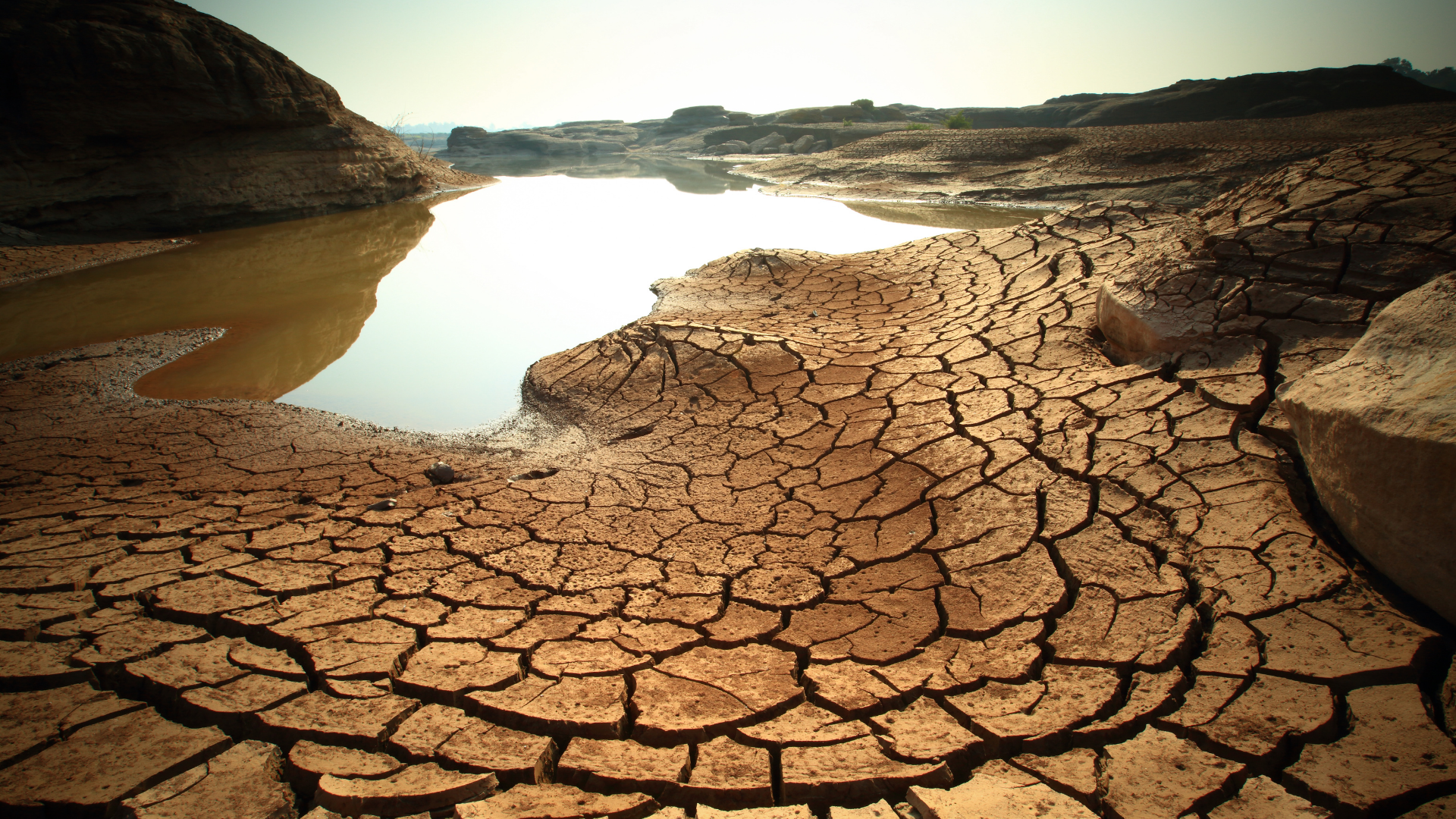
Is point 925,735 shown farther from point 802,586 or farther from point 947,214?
point 947,214

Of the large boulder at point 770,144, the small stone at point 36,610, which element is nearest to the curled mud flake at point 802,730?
the small stone at point 36,610

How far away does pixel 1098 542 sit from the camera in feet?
7.04

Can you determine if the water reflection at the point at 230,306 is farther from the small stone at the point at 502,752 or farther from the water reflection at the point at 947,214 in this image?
the water reflection at the point at 947,214

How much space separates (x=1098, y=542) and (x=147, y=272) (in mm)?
10309

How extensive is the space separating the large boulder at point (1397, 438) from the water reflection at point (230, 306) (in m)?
5.32

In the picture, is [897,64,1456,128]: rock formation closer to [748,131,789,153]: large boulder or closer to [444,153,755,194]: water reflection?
[748,131,789,153]: large boulder

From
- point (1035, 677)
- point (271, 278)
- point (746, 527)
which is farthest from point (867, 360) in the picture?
point (271, 278)

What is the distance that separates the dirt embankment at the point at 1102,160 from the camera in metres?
9.98

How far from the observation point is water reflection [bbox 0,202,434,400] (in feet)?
15.8

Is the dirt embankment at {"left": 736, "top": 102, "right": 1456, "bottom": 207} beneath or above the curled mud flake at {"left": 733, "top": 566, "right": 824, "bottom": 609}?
above

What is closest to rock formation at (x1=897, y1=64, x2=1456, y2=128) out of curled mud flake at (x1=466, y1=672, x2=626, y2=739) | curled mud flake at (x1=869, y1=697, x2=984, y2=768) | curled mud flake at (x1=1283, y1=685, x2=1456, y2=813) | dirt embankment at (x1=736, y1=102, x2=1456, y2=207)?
dirt embankment at (x1=736, y1=102, x2=1456, y2=207)

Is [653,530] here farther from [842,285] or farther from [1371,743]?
[842,285]

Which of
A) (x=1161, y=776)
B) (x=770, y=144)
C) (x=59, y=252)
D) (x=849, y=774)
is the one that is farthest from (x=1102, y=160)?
(x=59, y=252)

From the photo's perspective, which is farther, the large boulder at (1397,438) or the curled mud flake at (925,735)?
the large boulder at (1397,438)
